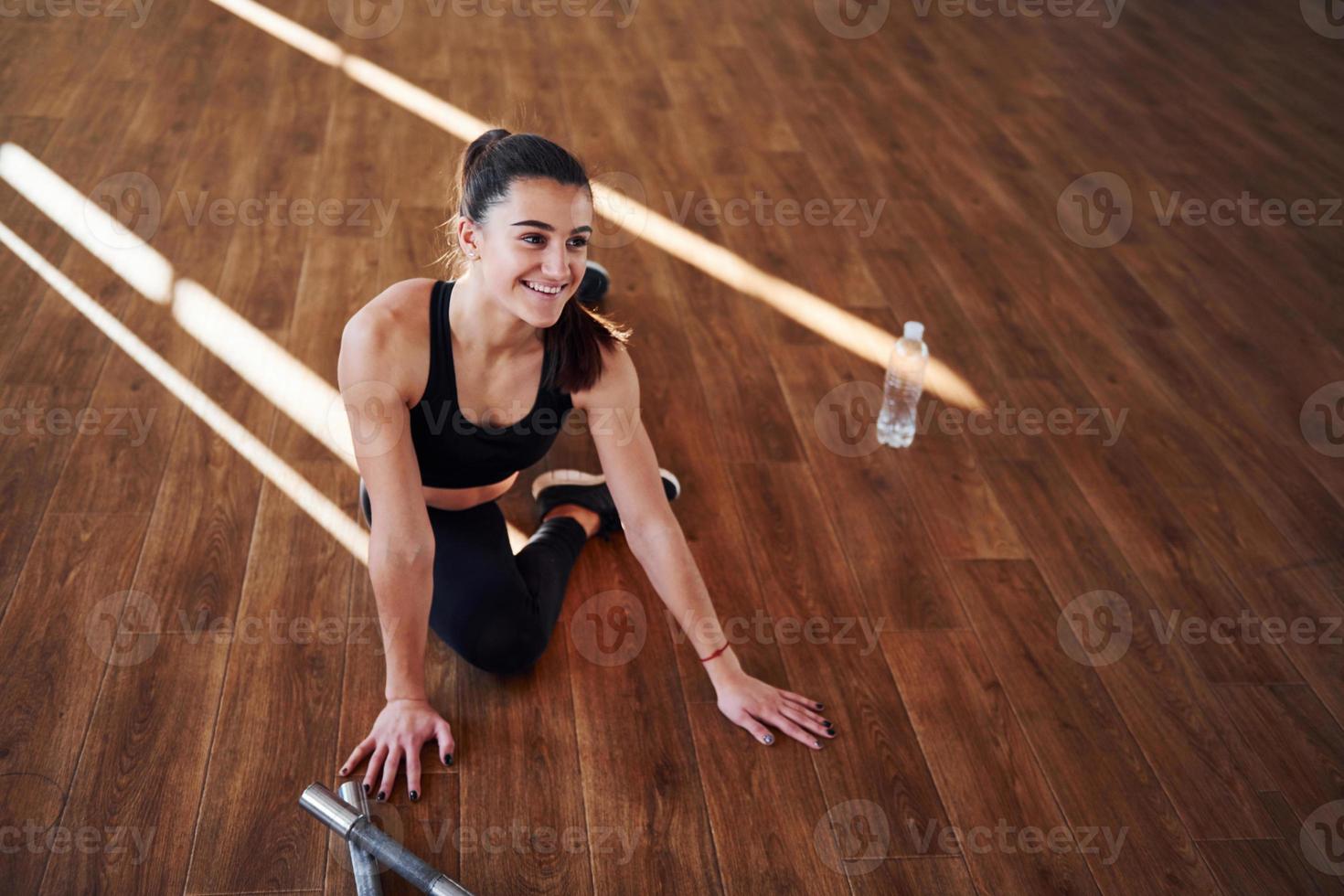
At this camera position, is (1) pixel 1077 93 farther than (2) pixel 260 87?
Yes

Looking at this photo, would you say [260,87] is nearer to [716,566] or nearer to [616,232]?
[616,232]

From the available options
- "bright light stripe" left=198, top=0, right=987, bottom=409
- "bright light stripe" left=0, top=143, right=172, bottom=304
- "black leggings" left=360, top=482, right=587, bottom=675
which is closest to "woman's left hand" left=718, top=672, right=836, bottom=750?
"black leggings" left=360, top=482, right=587, bottom=675

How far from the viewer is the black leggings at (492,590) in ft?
6.05

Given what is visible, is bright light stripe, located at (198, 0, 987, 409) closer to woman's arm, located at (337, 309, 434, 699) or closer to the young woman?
A: the young woman

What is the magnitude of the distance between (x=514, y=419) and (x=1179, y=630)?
1239 mm

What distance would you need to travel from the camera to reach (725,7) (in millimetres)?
4578

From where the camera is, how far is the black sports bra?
1.78 meters

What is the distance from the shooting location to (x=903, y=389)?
2.65 meters

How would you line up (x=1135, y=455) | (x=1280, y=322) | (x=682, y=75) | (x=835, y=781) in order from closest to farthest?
(x=835, y=781) → (x=1135, y=455) → (x=1280, y=322) → (x=682, y=75)

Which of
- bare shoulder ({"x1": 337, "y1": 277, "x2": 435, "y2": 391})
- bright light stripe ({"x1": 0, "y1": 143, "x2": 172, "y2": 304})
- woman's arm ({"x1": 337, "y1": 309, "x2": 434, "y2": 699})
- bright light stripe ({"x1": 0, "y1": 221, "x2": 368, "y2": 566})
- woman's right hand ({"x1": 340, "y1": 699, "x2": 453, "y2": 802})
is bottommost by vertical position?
bright light stripe ({"x1": 0, "y1": 143, "x2": 172, "y2": 304})

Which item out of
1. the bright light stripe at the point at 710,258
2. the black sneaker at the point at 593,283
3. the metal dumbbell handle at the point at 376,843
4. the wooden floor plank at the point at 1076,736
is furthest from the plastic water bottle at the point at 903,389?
the metal dumbbell handle at the point at 376,843

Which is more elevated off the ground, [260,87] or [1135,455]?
[1135,455]

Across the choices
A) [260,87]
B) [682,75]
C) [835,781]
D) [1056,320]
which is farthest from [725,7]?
[835,781]

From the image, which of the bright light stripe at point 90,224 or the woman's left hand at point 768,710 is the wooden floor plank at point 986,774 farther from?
the bright light stripe at point 90,224
